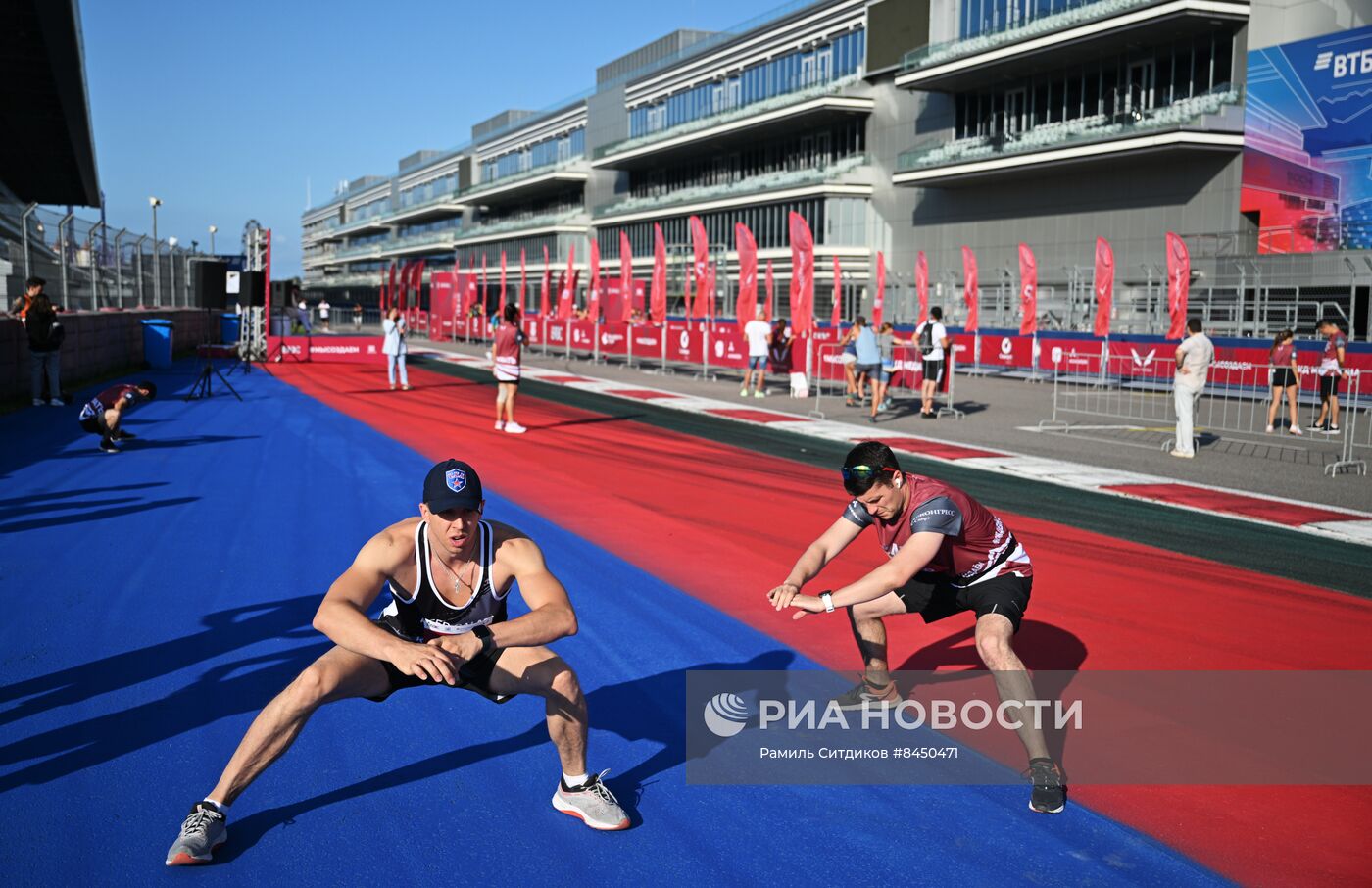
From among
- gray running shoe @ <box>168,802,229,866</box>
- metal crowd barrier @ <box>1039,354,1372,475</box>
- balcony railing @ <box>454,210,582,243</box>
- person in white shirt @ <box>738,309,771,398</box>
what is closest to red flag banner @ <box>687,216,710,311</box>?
person in white shirt @ <box>738,309,771,398</box>

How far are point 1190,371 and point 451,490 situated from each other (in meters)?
13.9

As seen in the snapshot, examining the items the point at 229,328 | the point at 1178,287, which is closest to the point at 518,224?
the point at 229,328

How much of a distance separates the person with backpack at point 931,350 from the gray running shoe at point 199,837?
55.7ft

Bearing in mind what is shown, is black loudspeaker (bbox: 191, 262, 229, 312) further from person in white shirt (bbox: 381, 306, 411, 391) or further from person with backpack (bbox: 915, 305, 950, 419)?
person with backpack (bbox: 915, 305, 950, 419)

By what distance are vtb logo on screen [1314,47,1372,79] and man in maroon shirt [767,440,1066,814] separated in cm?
3216

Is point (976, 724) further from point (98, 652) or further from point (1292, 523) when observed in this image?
point (1292, 523)

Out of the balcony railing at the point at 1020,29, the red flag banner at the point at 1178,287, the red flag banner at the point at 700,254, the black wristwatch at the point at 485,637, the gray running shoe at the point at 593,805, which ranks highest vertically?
the balcony railing at the point at 1020,29

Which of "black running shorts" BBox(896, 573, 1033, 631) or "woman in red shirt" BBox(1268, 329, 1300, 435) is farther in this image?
"woman in red shirt" BBox(1268, 329, 1300, 435)

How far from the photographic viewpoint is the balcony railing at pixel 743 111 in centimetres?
5288

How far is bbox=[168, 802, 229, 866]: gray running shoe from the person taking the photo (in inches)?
165

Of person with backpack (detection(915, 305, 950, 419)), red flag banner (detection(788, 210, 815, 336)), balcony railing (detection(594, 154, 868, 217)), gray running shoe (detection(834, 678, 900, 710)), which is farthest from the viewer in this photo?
balcony railing (detection(594, 154, 868, 217))

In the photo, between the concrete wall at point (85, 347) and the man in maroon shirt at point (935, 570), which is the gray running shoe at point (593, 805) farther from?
the concrete wall at point (85, 347)

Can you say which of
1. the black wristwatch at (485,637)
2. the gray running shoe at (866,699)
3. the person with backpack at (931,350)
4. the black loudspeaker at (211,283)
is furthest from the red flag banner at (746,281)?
the black wristwatch at (485,637)

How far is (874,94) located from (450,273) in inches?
839
